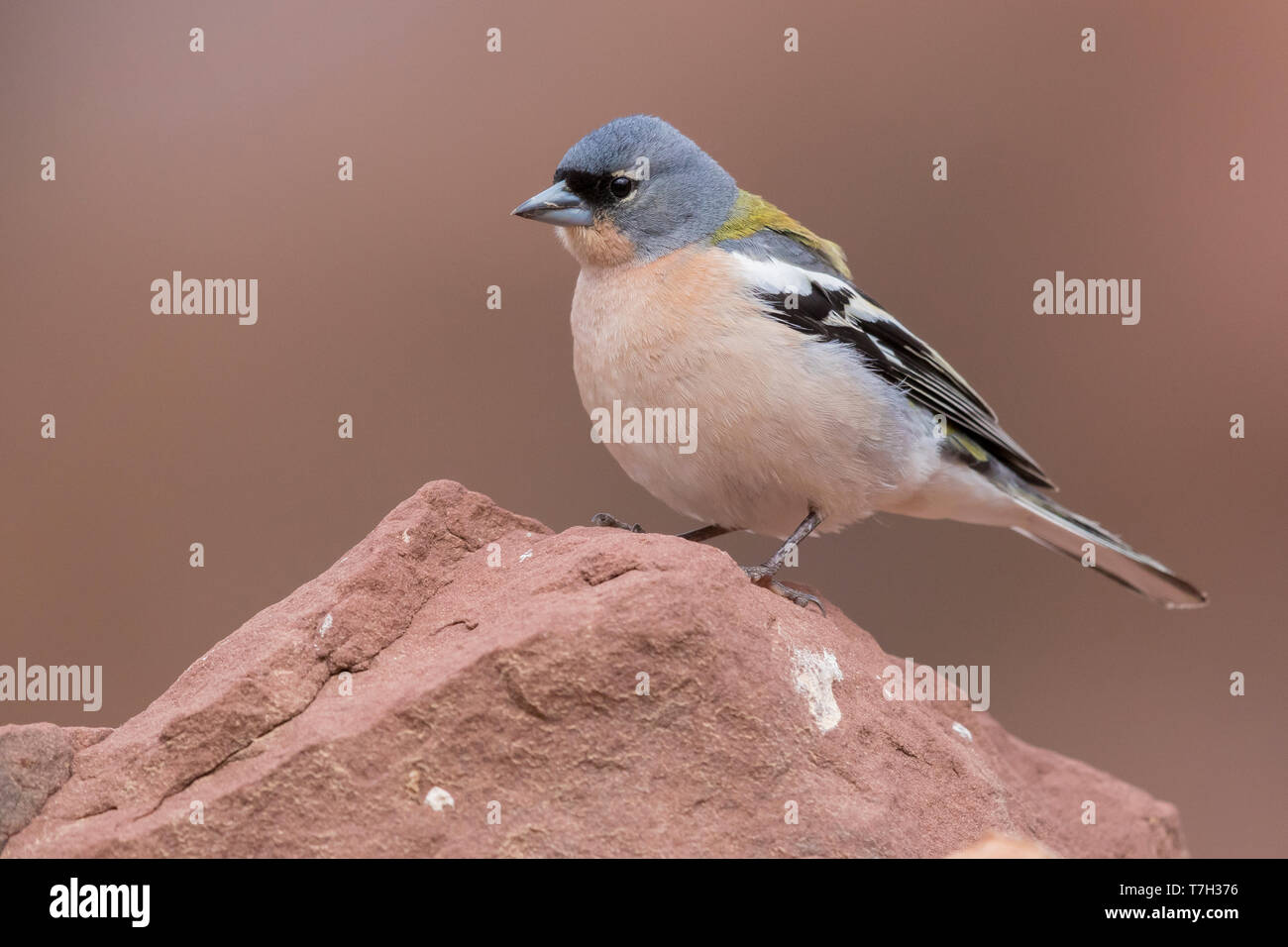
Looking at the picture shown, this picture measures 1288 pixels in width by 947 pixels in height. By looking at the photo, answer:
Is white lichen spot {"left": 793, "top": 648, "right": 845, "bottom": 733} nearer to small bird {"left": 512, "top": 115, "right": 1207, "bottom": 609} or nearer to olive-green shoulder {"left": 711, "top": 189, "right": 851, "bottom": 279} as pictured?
small bird {"left": 512, "top": 115, "right": 1207, "bottom": 609}

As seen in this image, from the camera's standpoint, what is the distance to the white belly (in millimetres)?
5555

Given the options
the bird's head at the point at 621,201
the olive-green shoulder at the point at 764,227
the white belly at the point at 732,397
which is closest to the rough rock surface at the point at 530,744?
the white belly at the point at 732,397

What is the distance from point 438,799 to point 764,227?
12.0 feet

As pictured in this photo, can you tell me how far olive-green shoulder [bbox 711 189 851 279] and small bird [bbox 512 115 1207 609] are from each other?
0.01m

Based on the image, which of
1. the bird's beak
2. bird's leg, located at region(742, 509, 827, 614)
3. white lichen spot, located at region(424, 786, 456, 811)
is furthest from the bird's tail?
white lichen spot, located at region(424, 786, 456, 811)

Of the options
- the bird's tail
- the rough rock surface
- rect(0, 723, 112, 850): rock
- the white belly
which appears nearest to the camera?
the rough rock surface

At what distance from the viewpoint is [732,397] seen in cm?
552

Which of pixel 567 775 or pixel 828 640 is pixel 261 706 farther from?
pixel 828 640

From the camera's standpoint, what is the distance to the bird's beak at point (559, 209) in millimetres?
6043

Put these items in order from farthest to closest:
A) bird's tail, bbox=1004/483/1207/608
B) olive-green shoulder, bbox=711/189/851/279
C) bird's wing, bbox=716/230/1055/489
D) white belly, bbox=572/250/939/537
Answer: bird's tail, bbox=1004/483/1207/608
olive-green shoulder, bbox=711/189/851/279
bird's wing, bbox=716/230/1055/489
white belly, bbox=572/250/939/537

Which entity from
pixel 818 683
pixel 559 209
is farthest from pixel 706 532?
pixel 818 683

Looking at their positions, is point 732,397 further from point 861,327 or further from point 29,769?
point 29,769

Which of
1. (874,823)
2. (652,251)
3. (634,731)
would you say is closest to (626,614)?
(634,731)

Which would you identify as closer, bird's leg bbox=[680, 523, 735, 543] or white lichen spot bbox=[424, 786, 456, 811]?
white lichen spot bbox=[424, 786, 456, 811]
